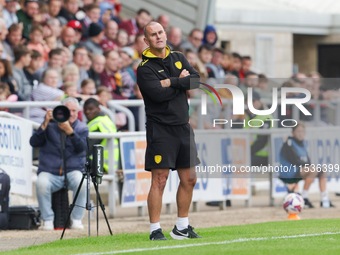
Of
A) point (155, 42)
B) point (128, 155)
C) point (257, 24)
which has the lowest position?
point (128, 155)

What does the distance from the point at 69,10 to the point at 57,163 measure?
Result: 567cm

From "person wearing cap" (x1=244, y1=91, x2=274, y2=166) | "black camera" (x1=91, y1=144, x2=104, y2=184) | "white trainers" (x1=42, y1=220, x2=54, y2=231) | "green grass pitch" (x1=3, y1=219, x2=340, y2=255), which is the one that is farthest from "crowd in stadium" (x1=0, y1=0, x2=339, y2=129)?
"green grass pitch" (x1=3, y1=219, x2=340, y2=255)

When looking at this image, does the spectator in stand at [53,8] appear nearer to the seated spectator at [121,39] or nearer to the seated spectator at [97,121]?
the seated spectator at [121,39]

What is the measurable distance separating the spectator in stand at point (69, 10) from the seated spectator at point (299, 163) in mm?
5219

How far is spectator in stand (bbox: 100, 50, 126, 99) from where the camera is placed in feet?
47.1

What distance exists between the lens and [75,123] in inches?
417

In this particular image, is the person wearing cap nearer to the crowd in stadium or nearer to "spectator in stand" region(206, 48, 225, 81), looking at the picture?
the crowd in stadium

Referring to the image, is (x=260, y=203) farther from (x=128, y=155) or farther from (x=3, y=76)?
(x=3, y=76)

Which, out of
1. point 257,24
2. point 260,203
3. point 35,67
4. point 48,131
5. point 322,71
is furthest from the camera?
point 322,71

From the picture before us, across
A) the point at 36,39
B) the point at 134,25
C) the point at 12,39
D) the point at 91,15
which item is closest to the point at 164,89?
the point at 12,39

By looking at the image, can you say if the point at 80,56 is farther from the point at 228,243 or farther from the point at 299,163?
the point at 228,243

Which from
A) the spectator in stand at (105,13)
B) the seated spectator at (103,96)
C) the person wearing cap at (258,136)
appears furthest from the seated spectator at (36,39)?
the person wearing cap at (258,136)

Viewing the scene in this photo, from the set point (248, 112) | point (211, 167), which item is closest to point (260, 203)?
point (211, 167)

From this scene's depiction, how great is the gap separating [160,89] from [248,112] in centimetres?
525
